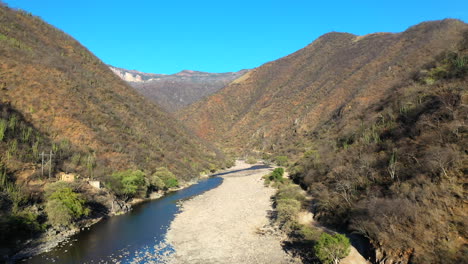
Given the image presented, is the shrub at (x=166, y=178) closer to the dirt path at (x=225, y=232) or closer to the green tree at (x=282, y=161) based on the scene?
the dirt path at (x=225, y=232)

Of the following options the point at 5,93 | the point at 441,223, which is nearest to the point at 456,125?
the point at 441,223

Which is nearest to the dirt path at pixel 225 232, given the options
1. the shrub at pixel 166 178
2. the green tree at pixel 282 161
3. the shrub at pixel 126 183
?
the shrub at pixel 126 183

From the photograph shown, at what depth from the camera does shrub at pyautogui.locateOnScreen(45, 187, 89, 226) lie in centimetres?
2299

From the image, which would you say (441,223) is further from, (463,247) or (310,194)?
(310,194)

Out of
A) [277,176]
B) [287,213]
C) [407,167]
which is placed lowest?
[287,213]

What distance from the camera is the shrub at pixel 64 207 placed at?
22994 mm

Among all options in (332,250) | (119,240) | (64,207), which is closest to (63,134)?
(64,207)

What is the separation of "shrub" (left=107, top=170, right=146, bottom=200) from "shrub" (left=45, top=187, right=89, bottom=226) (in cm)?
764

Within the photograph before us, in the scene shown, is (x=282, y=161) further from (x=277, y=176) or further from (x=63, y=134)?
(x=63, y=134)

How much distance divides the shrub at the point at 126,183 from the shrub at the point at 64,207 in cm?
764

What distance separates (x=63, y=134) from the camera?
124ft

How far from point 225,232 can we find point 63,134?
28.4 metres

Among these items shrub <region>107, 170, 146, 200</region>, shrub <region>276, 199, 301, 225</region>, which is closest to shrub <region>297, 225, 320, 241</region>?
shrub <region>276, 199, 301, 225</region>

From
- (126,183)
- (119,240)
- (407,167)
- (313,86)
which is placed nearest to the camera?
(407,167)
